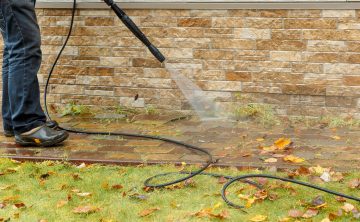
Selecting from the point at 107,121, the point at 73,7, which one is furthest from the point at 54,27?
the point at 107,121

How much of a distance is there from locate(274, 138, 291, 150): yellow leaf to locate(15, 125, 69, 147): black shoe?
147 centimetres

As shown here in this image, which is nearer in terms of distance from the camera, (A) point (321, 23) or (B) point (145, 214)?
(B) point (145, 214)

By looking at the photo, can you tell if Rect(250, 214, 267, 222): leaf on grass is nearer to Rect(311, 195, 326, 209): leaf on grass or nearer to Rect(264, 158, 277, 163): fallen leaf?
Rect(311, 195, 326, 209): leaf on grass

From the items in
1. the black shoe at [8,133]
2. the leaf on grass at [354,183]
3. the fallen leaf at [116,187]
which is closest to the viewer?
the leaf on grass at [354,183]

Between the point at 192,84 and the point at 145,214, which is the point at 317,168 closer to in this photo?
the point at 145,214

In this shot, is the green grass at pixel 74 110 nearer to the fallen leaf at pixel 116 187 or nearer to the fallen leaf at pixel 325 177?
the fallen leaf at pixel 116 187

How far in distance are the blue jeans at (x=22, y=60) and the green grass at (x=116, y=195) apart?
A: 61 centimetres

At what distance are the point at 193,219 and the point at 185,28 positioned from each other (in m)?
2.81

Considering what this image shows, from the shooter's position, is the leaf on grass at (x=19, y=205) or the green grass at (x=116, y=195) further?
the leaf on grass at (x=19, y=205)

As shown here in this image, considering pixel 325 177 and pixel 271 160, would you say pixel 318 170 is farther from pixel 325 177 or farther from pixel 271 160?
pixel 271 160

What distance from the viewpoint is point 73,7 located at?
19.8 feet

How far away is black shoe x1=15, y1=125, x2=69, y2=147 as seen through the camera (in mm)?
4938

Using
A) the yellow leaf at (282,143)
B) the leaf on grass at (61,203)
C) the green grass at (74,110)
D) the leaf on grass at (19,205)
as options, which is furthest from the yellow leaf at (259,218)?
the green grass at (74,110)

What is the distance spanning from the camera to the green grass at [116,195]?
11.6 ft
